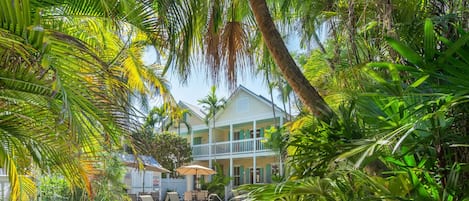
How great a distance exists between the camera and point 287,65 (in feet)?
13.3

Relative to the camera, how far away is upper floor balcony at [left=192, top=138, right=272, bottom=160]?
2410cm

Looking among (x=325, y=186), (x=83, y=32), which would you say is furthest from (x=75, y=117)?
(x=83, y=32)

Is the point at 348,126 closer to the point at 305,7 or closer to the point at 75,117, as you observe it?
the point at 75,117

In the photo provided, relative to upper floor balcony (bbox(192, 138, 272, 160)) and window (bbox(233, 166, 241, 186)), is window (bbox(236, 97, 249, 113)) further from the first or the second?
window (bbox(233, 166, 241, 186))

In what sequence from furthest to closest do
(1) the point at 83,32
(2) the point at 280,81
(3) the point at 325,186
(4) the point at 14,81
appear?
(2) the point at 280,81 → (1) the point at 83,32 → (3) the point at 325,186 → (4) the point at 14,81

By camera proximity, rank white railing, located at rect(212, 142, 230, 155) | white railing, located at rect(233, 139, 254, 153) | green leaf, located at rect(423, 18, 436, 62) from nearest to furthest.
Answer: green leaf, located at rect(423, 18, 436, 62), white railing, located at rect(233, 139, 254, 153), white railing, located at rect(212, 142, 230, 155)

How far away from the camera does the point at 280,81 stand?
5.59 meters

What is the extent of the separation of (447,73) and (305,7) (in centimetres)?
266

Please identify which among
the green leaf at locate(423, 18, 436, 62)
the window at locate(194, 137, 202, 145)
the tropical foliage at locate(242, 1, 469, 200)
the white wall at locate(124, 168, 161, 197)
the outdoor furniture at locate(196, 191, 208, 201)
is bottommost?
the outdoor furniture at locate(196, 191, 208, 201)

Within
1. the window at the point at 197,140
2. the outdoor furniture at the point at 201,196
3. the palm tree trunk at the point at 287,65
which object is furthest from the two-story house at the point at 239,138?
the palm tree trunk at the point at 287,65

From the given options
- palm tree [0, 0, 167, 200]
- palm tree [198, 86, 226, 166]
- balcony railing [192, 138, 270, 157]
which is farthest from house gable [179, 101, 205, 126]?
palm tree [0, 0, 167, 200]

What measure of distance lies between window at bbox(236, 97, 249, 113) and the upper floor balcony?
1742 millimetres

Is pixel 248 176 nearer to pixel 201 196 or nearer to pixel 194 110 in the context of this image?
pixel 194 110

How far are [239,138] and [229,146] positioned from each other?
1686mm
